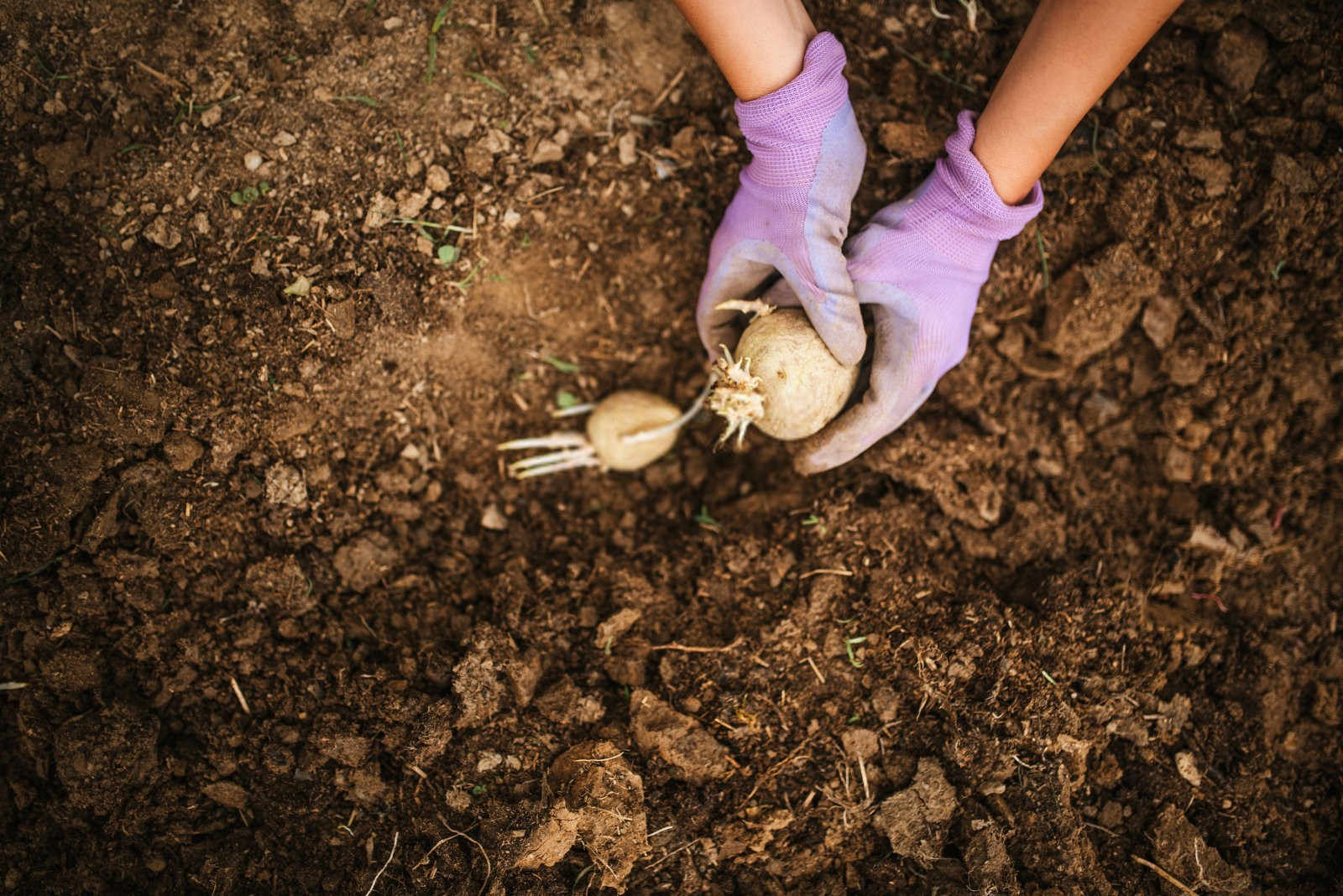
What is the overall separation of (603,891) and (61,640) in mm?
1711

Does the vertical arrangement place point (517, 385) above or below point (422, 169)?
below

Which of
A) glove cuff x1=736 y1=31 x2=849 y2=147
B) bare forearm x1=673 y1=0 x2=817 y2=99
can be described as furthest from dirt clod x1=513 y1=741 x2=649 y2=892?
bare forearm x1=673 y1=0 x2=817 y2=99

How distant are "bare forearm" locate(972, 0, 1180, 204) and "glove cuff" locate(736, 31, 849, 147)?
43 centimetres

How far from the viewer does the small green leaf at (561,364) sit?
2717 millimetres

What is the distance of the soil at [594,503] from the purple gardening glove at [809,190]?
11.3 inches

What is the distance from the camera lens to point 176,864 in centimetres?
222

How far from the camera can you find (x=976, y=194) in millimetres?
2174

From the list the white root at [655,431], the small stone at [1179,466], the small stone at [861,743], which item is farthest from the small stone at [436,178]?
the small stone at [1179,466]

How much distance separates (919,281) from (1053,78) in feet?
1.99

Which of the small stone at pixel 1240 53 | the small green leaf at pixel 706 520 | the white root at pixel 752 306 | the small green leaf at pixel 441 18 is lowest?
the small green leaf at pixel 706 520

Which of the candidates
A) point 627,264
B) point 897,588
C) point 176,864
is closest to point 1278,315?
point 897,588

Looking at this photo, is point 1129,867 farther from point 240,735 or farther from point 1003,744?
point 240,735

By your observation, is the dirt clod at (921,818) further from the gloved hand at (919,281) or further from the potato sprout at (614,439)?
the potato sprout at (614,439)

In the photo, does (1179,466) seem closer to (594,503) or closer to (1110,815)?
(1110,815)
